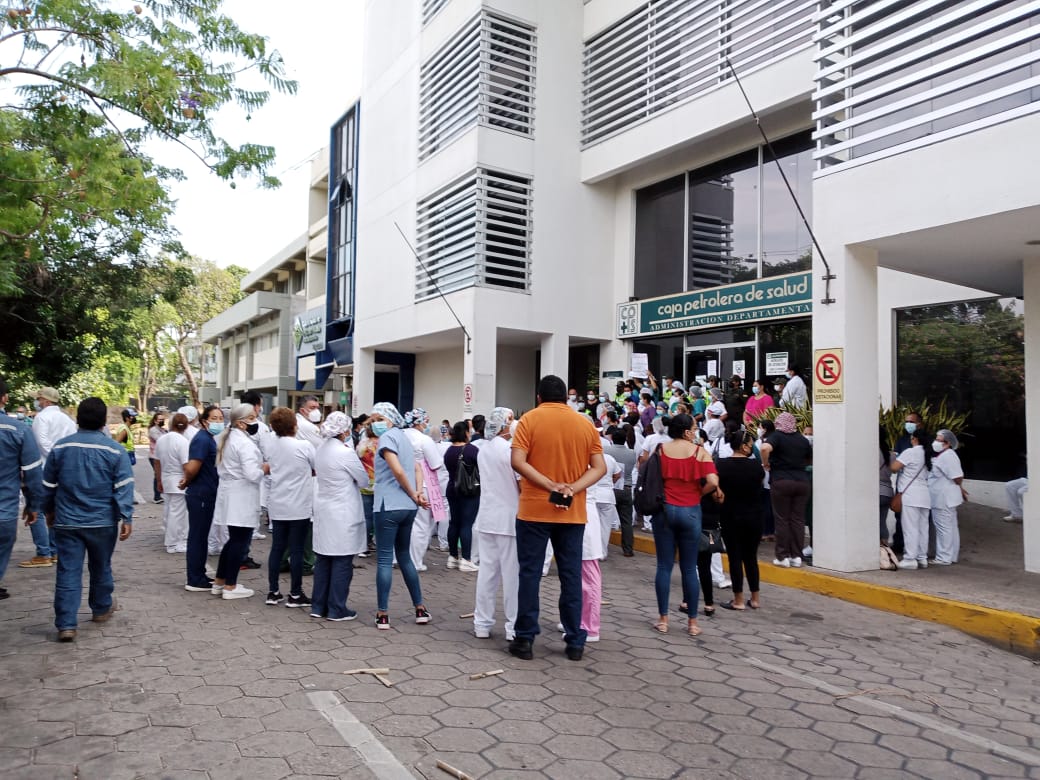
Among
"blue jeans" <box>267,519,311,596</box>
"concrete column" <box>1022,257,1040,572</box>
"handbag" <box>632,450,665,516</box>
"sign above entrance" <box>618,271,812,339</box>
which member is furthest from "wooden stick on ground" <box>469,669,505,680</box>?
"sign above entrance" <box>618,271,812,339</box>

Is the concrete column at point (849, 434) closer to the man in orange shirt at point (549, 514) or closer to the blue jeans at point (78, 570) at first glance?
the man in orange shirt at point (549, 514)

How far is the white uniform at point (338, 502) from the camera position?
20.0 ft

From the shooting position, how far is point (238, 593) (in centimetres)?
696

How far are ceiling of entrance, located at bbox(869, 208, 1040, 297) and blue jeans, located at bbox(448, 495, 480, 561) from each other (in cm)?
562

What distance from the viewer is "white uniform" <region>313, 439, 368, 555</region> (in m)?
6.10

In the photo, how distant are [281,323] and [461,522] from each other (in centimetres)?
3188

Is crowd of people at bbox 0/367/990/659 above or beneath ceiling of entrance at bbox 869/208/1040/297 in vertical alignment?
beneath

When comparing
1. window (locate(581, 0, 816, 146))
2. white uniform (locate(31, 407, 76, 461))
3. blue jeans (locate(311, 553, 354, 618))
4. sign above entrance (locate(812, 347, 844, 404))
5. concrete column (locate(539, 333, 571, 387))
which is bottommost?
blue jeans (locate(311, 553, 354, 618))

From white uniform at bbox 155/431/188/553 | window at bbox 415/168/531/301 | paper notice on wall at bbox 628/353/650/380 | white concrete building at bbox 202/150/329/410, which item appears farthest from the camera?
white concrete building at bbox 202/150/329/410

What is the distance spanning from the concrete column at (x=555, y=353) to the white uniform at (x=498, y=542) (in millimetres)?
11573

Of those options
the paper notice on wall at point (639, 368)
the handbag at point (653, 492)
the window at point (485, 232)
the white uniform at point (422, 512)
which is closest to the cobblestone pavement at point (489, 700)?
the handbag at point (653, 492)

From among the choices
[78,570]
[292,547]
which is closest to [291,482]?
[292,547]

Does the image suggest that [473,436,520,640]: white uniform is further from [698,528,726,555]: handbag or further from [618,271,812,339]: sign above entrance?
[618,271,812,339]: sign above entrance

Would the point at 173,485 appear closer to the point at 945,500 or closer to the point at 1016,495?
the point at 945,500
